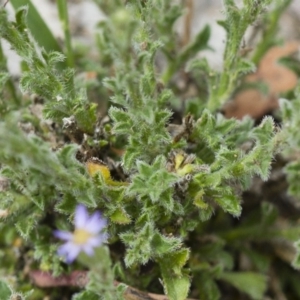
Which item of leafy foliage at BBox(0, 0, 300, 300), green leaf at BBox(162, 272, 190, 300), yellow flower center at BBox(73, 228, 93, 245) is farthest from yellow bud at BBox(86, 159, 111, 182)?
yellow flower center at BBox(73, 228, 93, 245)

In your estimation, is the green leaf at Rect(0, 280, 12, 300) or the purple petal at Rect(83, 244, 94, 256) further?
the green leaf at Rect(0, 280, 12, 300)

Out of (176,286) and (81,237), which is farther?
(176,286)

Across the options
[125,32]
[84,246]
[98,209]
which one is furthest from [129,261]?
[125,32]

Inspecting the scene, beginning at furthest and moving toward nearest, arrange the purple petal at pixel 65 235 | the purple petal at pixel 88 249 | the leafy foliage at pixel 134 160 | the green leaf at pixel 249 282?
the green leaf at pixel 249 282, the leafy foliage at pixel 134 160, the purple petal at pixel 65 235, the purple petal at pixel 88 249

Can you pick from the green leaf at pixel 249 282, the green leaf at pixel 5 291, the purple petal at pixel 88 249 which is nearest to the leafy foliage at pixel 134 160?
the green leaf at pixel 5 291

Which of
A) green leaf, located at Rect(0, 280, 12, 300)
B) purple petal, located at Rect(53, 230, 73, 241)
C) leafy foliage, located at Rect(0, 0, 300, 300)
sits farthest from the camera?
green leaf, located at Rect(0, 280, 12, 300)

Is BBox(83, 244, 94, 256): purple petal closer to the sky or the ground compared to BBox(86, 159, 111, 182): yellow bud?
closer to the ground

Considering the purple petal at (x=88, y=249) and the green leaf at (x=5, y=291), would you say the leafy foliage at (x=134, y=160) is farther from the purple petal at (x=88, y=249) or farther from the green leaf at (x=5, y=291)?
the purple petal at (x=88, y=249)

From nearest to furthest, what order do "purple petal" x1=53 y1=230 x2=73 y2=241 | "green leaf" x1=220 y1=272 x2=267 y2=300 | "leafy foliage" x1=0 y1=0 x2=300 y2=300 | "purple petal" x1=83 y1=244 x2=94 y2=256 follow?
"purple petal" x1=83 y1=244 x2=94 y2=256
"purple petal" x1=53 y1=230 x2=73 y2=241
"leafy foliage" x1=0 y1=0 x2=300 y2=300
"green leaf" x1=220 y1=272 x2=267 y2=300

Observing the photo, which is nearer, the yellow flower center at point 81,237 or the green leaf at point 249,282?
the yellow flower center at point 81,237

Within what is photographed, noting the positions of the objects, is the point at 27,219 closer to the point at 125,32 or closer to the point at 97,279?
the point at 97,279

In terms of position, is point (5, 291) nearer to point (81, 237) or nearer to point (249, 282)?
point (81, 237)

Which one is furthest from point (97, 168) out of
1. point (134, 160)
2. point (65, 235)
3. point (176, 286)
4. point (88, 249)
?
point (88, 249)

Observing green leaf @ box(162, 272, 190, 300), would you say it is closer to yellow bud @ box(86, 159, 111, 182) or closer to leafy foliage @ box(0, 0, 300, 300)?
leafy foliage @ box(0, 0, 300, 300)
